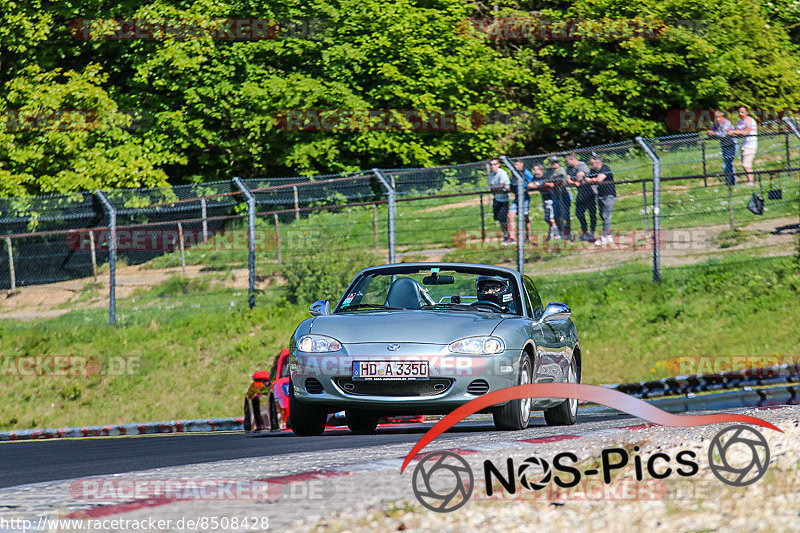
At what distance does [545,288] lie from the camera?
72.7 ft

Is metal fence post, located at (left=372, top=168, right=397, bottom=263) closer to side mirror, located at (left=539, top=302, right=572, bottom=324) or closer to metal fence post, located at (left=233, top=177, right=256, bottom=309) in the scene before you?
metal fence post, located at (left=233, top=177, right=256, bottom=309)

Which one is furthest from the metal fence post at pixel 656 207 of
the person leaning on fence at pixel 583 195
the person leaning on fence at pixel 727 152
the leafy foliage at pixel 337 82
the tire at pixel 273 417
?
the leafy foliage at pixel 337 82

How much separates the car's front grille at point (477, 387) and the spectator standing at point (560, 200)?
1234cm

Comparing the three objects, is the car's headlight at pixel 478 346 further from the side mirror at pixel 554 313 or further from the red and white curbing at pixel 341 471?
the side mirror at pixel 554 313

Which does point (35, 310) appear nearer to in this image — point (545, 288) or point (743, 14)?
point (545, 288)

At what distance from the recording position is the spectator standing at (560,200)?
21.8m

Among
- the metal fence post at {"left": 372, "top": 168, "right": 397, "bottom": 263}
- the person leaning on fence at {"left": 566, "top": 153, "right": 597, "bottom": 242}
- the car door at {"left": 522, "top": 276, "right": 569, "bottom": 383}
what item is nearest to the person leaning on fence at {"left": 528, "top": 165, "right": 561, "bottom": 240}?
the person leaning on fence at {"left": 566, "top": 153, "right": 597, "bottom": 242}

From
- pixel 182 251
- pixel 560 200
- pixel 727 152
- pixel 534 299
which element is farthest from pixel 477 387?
pixel 182 251

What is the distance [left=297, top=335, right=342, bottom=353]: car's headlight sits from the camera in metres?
9.95

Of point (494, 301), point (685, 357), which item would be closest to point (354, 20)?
point (685, 357)

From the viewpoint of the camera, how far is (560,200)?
71.8 ft

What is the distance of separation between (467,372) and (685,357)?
975 centimetres

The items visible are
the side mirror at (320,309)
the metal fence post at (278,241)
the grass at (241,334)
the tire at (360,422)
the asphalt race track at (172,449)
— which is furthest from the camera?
the metal fence post at (278,241)

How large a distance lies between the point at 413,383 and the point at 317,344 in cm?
90
